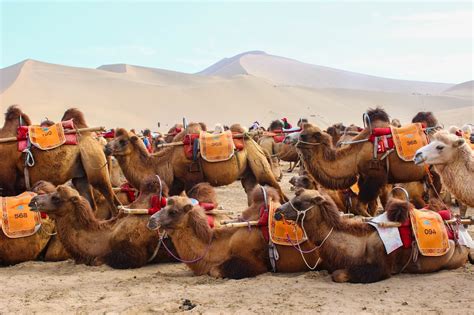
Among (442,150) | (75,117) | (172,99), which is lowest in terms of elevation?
(442,150)

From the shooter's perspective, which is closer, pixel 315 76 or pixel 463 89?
pixel 463 89

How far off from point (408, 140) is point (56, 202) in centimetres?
459

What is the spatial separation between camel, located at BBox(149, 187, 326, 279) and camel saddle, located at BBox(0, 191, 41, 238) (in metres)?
1.92

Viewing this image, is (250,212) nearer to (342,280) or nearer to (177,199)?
(177,199)

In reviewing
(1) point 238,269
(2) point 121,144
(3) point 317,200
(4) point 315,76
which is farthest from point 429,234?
(4) point 315,76

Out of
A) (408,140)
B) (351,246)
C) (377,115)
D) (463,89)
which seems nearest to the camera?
(351,246)

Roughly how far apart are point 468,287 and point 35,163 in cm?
607

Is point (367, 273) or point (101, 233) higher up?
point (101, 233)

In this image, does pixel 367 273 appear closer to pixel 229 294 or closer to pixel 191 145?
pixel 229 294

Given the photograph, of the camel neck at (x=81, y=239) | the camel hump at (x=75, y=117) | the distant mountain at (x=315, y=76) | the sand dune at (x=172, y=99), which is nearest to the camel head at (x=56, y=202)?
the camel neck at (x=81, y=239)

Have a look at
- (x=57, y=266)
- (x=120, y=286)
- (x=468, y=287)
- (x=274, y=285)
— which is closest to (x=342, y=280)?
(x=274, y=285)

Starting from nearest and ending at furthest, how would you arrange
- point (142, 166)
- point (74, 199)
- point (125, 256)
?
1. point (125, 256)
2. point (74, 199)
3. point (142, 166)

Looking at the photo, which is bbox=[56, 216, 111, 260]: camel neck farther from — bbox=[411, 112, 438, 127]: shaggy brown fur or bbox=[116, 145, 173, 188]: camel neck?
bbox=[411, 112, 438, 127]: shaggy brown fur

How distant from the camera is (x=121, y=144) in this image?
9.23 m
